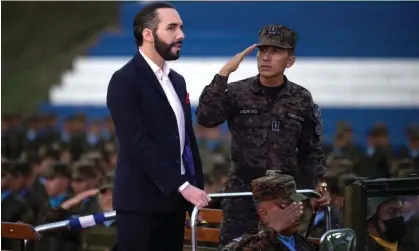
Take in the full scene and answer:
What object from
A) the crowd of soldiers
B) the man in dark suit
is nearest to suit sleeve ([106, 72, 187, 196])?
the man in dark suit

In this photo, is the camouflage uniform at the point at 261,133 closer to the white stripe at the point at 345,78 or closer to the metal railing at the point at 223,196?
the metal railing at the point at 223,196

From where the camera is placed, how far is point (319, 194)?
4.47m

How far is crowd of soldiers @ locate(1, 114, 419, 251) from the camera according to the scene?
22.8 ft

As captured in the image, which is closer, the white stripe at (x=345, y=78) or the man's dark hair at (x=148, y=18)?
the man's dark hair at (x=148, y=18)

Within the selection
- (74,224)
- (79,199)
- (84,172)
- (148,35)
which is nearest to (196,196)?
(148,35)

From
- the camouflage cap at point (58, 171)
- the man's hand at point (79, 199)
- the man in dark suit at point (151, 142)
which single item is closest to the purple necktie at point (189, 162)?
the man in dark suit at point (151, 142)

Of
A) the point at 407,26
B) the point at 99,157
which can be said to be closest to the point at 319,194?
the point at 99,157

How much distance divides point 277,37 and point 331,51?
6022mm

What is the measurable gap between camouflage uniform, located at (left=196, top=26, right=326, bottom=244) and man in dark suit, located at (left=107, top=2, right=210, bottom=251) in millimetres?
498

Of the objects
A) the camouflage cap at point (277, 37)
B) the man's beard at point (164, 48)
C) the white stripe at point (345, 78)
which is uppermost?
the white stripe at point (345, 78)

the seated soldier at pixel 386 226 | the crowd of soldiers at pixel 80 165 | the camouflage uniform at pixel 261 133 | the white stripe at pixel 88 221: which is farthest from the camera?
the crowd of soldiers at pixel 80 165

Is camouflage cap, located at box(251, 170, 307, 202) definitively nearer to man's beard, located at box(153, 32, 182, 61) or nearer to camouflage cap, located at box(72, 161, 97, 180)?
man's beard, located at box(153, 32, 182, 61)

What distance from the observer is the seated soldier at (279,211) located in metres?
3.67

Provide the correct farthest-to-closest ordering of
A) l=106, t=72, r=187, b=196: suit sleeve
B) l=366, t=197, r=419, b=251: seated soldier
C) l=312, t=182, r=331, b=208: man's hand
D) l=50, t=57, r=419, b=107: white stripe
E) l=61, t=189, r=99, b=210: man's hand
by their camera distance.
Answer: l=50, t=57, r=419, b=107: white stripe → l=61, t=189, r=99, b=210: man's hand → l=312, t=182, r=331, b=208: man's hand → l=106, t=72, r=187, b=196: suit sleeve → l=366, t=197, r=419, b=251: seated soldier
